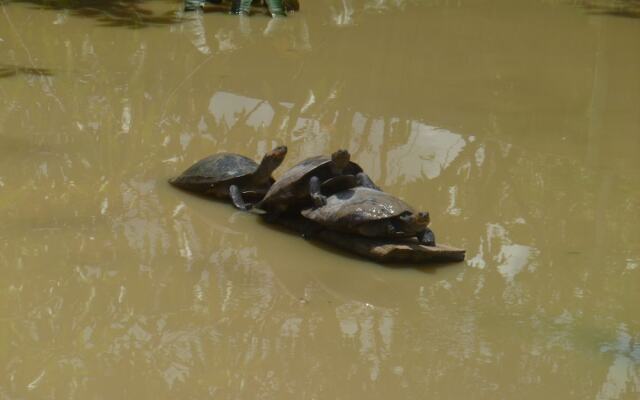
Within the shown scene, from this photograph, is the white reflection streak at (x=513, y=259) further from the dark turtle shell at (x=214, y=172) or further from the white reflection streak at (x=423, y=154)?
the dark turtle shell at (x=214, y=172)

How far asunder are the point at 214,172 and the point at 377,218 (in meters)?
1.33

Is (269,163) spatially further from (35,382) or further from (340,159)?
(35,382)

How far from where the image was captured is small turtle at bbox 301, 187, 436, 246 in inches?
220

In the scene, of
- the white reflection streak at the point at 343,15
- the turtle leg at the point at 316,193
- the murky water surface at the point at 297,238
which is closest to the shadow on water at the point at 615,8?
the murky water surface at the point at 297,238

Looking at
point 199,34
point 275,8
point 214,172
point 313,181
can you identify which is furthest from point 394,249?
point 275,8

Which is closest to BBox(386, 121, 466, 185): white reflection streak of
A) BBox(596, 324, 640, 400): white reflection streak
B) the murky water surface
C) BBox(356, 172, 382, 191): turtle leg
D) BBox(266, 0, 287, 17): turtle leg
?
the murky water surface

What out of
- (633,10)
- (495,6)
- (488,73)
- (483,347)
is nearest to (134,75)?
(488,73)

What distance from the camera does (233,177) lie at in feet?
21.0

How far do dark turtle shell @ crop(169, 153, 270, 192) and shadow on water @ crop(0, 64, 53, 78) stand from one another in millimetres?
3140

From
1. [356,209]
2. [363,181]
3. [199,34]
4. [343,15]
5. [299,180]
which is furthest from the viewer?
[343,15]

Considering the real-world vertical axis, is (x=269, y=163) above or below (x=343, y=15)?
below

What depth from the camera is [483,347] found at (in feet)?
15.5

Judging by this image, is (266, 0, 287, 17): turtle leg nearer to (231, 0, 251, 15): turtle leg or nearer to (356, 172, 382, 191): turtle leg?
(231, 0, 251, 15): turtle leg

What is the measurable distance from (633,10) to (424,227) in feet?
31.8
